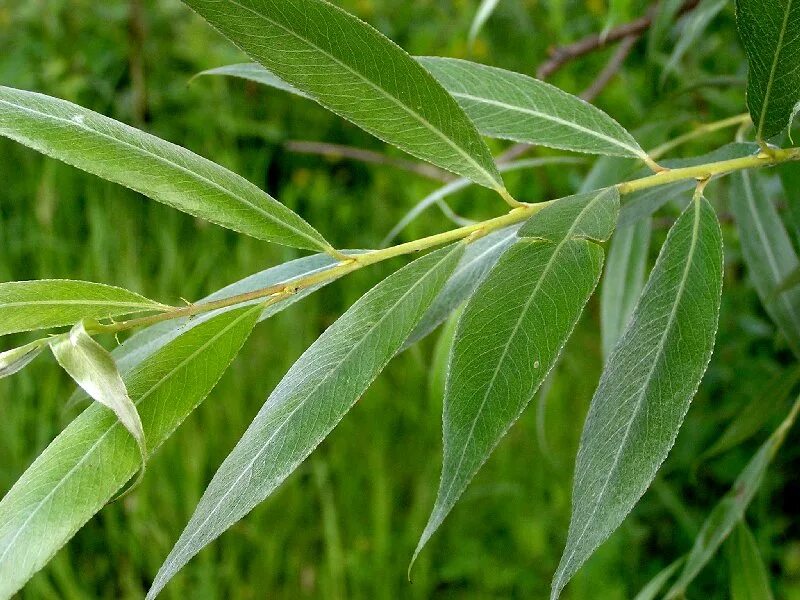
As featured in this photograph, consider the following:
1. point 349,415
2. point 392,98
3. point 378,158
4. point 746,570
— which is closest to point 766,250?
point 746,570

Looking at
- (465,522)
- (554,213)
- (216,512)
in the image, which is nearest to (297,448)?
(216,512)

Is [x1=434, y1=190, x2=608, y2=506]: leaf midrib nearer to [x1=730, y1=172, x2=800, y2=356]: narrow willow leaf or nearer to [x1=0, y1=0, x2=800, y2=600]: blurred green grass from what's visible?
[x1=730, y1=172, x2=800, y2=356]: narrow willow leaf

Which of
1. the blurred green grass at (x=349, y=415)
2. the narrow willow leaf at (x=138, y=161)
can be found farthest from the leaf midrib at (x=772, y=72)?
the blurred green grass at (x=349, y=415)

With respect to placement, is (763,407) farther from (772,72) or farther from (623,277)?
(772,72)

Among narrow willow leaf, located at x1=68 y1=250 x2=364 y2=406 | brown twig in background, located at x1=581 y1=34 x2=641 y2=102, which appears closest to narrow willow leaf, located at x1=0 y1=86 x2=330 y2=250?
narrow willow leaf, located at x1=68 y1=250 x2=364 y2=406

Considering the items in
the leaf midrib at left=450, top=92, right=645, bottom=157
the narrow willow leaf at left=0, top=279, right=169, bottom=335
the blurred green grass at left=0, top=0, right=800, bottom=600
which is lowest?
the blurred green grass at left=0, top=0, right=800, bottom=600

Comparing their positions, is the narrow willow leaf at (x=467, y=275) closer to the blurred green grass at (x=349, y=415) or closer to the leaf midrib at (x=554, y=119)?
the leaf midrib at (x=554, y=119)
